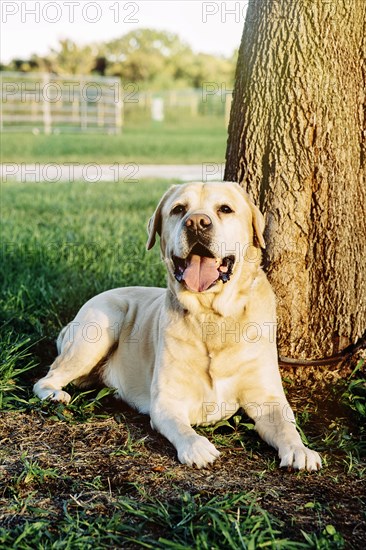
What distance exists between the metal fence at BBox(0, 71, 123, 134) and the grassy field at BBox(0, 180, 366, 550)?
28.4 meters

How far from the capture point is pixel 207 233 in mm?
3523

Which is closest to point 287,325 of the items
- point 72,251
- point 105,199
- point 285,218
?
point 285,218

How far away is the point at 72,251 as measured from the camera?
266 inches

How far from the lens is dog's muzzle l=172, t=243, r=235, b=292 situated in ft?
11.9

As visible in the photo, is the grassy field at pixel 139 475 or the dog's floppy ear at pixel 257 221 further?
the dog's floppy ear at pixel 257 221

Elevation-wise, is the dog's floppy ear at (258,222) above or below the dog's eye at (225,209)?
below

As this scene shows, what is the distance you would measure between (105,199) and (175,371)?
7067 millimetres

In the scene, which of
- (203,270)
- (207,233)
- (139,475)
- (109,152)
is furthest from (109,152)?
(139,475)

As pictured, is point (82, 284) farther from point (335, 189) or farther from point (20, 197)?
point (20, 197)

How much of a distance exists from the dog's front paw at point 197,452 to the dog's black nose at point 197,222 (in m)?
0.98

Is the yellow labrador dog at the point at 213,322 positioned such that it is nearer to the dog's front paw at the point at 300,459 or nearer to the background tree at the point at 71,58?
the dog's front paw at the point at 300,459

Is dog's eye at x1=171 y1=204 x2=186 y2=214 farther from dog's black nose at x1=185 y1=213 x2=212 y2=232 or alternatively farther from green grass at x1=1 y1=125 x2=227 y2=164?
green grass at x1=1 y1=125 x2=227 y2=164

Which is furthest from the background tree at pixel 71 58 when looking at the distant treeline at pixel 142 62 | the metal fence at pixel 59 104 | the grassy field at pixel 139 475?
the grassy field at pixel 139 475

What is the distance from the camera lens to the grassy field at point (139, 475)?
2617mm
